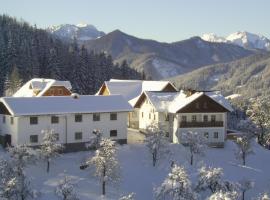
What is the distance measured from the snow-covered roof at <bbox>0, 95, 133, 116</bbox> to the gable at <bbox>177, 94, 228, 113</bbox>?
8655 mm

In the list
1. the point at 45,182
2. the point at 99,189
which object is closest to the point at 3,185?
the point at 45,182

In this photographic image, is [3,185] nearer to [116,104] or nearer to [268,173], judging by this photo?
[116,104]

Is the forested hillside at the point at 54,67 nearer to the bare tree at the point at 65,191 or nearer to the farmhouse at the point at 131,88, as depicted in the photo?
the farmhouse at the point at 131,88

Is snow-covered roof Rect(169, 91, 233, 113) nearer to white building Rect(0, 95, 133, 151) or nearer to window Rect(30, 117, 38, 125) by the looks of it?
white building Rect(0, 95, 133, 151)

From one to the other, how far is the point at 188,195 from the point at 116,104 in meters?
26.1

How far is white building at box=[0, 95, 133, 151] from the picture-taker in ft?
191

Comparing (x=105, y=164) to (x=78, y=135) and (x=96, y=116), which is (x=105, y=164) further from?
(x=96, y=116)

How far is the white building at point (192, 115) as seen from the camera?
2667 inches

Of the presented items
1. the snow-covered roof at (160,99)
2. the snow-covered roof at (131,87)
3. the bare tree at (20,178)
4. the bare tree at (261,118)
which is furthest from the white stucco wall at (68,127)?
the bare tree at (261,118)

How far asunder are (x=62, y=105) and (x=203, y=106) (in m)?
19.8

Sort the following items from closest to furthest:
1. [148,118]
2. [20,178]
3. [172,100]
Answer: [20,178] < [172,100] < [148,118]

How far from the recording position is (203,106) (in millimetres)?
68562

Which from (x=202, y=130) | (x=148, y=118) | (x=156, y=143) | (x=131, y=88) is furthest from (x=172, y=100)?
(x=131, y=88)

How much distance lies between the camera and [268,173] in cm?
6319
